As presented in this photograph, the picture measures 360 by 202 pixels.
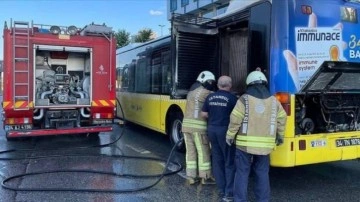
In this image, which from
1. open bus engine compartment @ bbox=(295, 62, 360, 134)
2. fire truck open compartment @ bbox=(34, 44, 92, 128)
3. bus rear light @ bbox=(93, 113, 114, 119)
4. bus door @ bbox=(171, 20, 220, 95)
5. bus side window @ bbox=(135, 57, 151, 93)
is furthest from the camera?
bus side window @ bbox=(135, 57, 151, 93)

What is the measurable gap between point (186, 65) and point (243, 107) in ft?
9.53

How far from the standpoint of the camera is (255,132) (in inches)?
176

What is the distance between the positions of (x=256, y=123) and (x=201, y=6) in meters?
31.3

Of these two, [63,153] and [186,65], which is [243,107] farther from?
[63,153]

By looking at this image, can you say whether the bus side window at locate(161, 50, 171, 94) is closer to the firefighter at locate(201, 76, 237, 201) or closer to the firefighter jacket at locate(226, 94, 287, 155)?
the firefighter at locate(201, 76, 237, 201)

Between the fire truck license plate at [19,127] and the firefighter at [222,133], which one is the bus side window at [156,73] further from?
the firefighter at [222,133]

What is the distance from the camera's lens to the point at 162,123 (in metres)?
9.20

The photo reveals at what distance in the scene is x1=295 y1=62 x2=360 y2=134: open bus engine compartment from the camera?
18.4ft

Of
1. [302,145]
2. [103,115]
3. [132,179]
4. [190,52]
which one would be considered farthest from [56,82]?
[302,145]

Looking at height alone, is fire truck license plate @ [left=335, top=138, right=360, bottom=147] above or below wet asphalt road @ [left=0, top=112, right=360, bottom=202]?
above

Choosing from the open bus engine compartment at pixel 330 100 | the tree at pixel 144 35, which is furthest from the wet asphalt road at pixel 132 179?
the tree at pixel 144 35

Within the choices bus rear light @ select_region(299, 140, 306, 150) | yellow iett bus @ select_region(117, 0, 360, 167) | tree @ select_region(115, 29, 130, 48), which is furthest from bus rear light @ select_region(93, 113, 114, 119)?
tree @ select_region(115, 29, 130, 48)

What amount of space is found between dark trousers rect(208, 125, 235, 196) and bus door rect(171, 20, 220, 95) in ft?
6.86

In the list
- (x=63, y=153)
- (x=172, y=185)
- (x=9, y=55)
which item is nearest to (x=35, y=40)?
(x=9, y=55)
